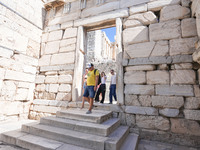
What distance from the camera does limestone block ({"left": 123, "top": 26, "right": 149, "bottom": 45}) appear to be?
3.90 meters

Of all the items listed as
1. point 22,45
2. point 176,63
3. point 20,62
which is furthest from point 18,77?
point 176,63

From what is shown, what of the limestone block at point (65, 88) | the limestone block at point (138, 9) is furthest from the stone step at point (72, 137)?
the limestone block at point (138, 9)

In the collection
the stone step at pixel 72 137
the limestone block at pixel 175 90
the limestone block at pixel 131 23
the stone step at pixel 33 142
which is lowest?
the stone step at pixel 33 142

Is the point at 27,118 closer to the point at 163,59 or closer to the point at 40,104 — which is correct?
the point at 40,104

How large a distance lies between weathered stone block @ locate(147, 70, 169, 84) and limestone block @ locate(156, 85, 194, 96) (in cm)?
15

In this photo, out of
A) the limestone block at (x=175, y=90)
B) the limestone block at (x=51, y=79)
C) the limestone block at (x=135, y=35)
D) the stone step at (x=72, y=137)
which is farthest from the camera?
the limestone block at (x=51, y=79)

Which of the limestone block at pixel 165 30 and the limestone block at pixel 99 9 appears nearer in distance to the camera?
the limestone block at pixel 165 30

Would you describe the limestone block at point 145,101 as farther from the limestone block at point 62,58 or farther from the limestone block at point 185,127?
the limestone block at point 62,58

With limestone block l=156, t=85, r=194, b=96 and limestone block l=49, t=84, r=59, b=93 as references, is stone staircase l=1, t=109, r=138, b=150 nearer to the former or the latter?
limestone block l=156, t=85, r=194, b=96

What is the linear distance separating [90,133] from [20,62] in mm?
4301

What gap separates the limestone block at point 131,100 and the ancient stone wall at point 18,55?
4337 mm

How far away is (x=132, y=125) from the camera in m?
3.54

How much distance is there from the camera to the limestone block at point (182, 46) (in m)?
3.31

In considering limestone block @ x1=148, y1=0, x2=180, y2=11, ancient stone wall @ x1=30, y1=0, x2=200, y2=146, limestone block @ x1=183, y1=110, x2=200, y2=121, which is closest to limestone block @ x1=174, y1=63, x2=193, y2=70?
ancient stone wall @ x1=30, y1=0, x2=200, y2=146
